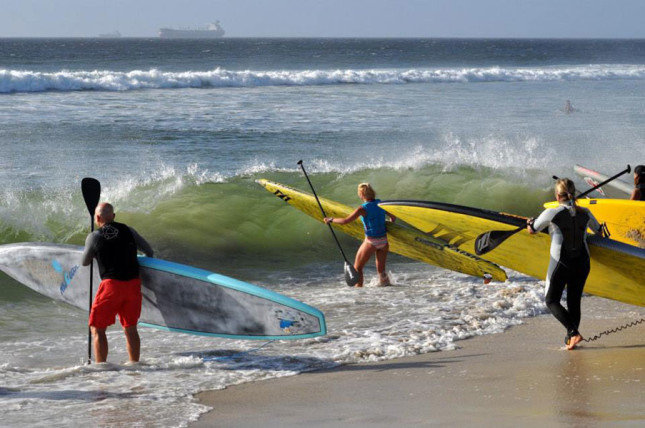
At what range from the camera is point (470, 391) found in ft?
18.3

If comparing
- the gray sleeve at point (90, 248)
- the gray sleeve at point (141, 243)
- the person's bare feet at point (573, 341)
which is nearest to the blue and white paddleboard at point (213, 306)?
the gray sleeve at point (141, 243)

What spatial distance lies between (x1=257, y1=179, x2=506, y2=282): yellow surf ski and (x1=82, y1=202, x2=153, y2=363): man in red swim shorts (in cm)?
349

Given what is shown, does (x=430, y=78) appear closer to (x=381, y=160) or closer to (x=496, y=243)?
(x=381, y=160)

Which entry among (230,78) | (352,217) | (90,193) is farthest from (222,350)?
(230,78)

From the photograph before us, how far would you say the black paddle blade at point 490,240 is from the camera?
7.84 meters

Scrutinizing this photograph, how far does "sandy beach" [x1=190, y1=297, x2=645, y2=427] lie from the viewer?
496 cm

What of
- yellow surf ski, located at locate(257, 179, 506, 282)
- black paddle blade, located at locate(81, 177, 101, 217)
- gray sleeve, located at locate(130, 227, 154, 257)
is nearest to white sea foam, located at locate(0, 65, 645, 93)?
yellow surf ski, located at locate(257, 179, 506, 282)

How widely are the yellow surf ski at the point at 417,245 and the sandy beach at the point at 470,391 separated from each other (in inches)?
51.7

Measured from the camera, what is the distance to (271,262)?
11836mm

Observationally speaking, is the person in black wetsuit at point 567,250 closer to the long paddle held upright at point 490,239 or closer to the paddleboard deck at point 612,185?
the long paddle held upright at point 490,239

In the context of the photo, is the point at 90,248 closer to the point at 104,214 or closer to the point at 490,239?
the point at 104,214

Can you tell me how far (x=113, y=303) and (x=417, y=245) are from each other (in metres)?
4.09

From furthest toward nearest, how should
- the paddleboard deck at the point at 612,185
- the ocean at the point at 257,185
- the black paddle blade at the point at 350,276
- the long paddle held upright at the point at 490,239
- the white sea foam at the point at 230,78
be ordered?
the white sea foam at the point at 230,78
the paddleboard deck at the point at 612,185
the black paddle blade at the point at 350,276
the long paddle held upright at the point at 490,239
the ocean at the point at 257,185

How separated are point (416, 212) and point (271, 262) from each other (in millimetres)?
3020
